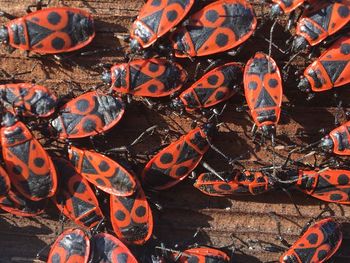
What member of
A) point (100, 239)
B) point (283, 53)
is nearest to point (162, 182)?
point (100, 239)

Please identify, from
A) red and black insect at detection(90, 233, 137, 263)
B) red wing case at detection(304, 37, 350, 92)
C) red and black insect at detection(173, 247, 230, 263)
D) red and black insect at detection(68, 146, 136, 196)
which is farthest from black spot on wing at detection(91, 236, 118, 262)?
red wing case at detection(304, 37, 350, 92)

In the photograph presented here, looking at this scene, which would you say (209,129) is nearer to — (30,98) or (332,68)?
(332,68)

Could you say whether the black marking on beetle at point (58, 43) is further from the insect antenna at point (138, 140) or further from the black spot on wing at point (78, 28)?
the insect antenna at point (138, 140)

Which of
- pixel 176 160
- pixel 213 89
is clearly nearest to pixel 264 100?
pixel 213 89

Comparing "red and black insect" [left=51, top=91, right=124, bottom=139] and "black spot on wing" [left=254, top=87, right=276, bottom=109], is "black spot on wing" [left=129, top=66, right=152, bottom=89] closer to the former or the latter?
"red and black insect" [left=51, top=91, right=124, bottom=139]

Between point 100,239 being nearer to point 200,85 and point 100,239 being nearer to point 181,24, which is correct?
point 200,85

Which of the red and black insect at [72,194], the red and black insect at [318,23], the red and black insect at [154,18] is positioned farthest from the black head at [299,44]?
the red and black insect at [72,194]

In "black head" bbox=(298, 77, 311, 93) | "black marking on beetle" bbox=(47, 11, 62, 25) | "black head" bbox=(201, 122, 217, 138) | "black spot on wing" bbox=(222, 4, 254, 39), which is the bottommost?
"black head" bbox=(201, 122, 217, 138)
